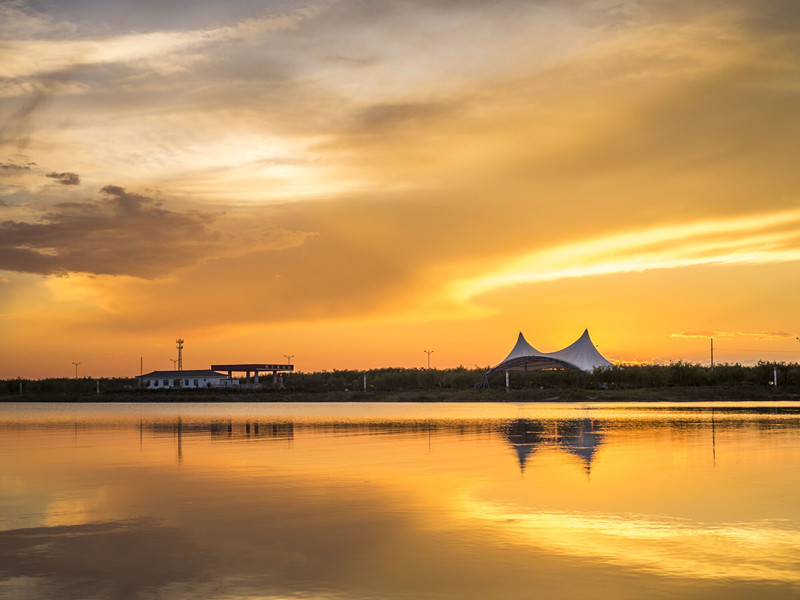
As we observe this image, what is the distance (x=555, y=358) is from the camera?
139500 millimetres

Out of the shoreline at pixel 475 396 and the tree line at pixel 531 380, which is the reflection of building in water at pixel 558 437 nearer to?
the shoreline at pixel 475 396

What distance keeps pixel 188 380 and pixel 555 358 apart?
69.7 m

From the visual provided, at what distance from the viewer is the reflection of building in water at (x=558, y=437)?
31.9 meters

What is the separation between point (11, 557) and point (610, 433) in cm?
3355

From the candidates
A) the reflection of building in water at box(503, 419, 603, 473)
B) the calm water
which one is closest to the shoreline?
the reflection of building in water at box(503, 419, 603, 473)

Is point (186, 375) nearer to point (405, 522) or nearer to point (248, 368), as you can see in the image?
point (248, 368)

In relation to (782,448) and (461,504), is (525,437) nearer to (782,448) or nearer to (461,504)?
(782,448)


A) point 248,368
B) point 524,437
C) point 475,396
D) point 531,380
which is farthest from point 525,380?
point 524,437

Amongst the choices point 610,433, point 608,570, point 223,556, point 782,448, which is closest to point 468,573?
point 608,570

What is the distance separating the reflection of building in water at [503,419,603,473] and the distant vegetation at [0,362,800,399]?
251 feet

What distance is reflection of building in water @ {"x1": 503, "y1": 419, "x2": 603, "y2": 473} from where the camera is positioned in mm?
31891

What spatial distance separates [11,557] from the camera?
1429cm

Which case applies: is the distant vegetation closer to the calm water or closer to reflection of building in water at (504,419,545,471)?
reflection of building in water at (504,419,545,471)

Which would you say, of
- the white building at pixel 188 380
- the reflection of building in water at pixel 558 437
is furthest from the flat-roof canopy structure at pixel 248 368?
A: the reflection of building in water at pixel 558 437
